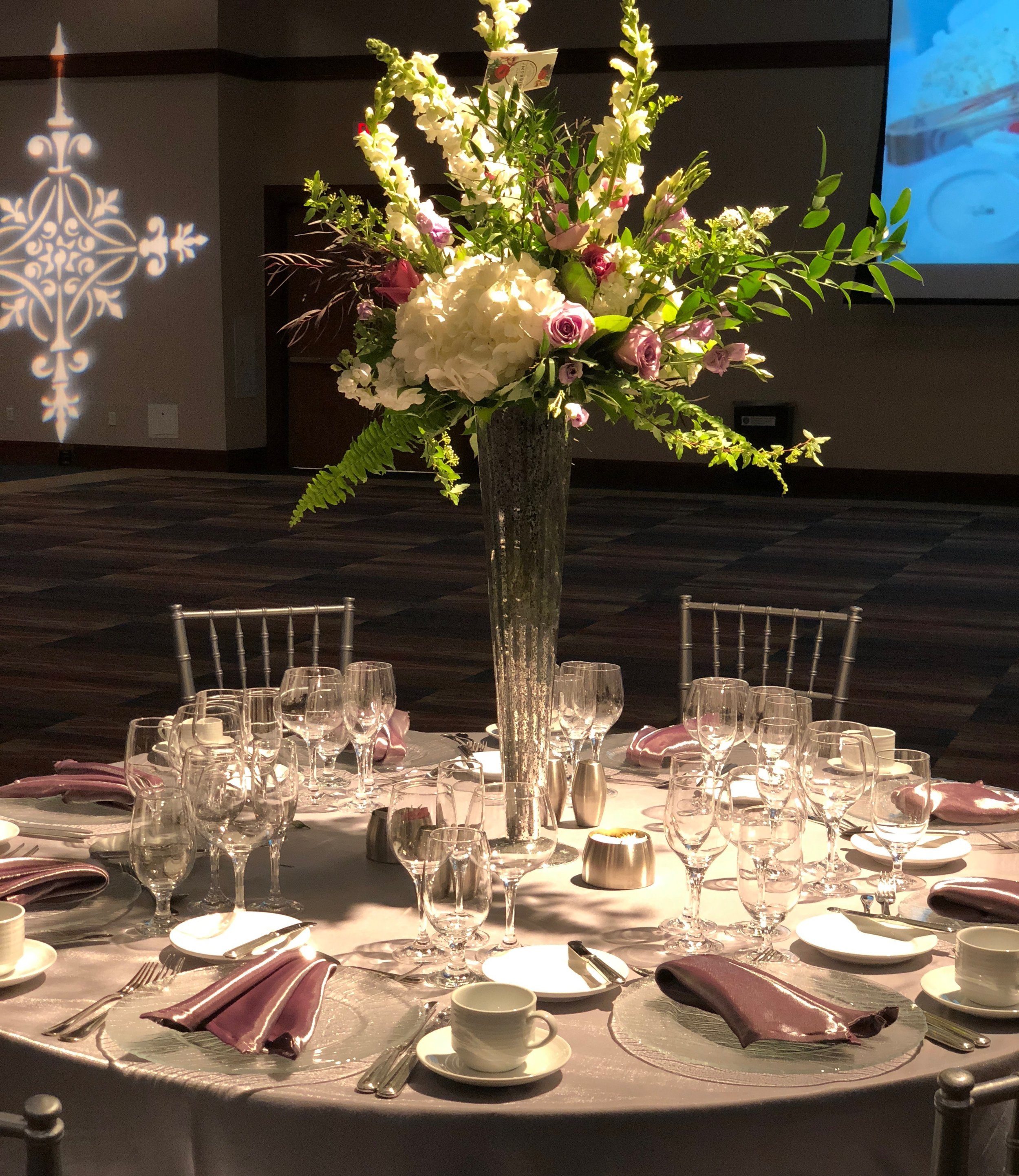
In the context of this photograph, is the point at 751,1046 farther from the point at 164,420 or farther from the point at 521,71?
the point at 164,420

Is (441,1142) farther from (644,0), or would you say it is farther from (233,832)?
(644,0)

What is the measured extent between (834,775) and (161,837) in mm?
795

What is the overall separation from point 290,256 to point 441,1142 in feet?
4.23

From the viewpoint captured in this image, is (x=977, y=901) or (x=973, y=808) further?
(x=973, y=808)

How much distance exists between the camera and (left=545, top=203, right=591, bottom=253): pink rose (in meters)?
1.70

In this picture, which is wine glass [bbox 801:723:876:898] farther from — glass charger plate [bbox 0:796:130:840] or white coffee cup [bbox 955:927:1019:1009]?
glass charger plate [bbox 0:796:130:840]

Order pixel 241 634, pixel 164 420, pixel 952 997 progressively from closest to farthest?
pixel 952 997 < pixel 241 634 < pixel 164 420

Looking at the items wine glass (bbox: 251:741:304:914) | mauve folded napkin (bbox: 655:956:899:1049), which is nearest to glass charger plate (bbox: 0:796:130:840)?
wine glass (bbox: 251:741:304:914)

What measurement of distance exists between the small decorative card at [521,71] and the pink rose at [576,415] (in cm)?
38

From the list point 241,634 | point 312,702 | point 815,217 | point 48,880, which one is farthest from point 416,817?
point 241,634

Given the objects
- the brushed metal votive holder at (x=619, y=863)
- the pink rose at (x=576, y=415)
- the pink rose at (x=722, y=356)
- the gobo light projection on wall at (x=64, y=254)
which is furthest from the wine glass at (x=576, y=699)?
the gobo light projection on wall at (x=64, y=254)

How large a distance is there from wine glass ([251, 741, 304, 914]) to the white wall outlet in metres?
12.0

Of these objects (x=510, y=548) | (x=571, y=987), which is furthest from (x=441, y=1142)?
(x=510, y=548)

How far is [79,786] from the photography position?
2.11 m
